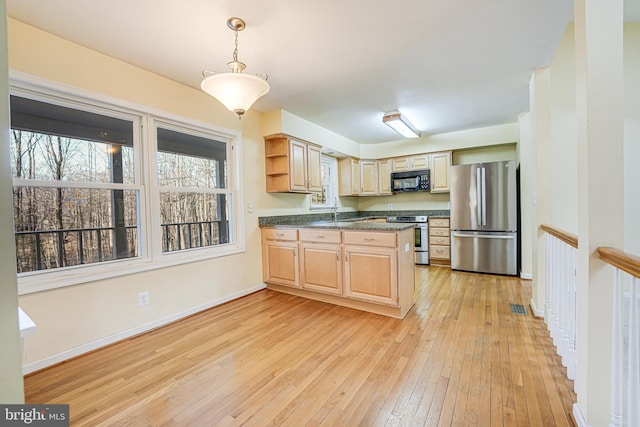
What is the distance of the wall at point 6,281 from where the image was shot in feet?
2.08

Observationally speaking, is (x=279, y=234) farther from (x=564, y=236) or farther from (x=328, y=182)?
(x=564, y=236)

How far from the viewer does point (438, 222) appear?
198 inches

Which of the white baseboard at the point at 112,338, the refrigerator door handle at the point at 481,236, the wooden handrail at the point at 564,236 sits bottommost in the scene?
the white baseboard at the point at 112,338

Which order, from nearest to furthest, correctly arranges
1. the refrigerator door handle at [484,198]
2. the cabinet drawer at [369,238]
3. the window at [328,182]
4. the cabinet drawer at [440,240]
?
the cabinet drawer at [369,238]
the refrigerator door handle at [484,198]
the cabinet drawer at [440,240]
the window at [328,182]

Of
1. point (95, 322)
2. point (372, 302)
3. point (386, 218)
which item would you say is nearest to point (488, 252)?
point (386, 218)

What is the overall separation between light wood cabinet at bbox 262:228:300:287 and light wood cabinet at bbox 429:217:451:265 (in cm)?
282

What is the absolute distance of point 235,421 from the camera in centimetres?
148

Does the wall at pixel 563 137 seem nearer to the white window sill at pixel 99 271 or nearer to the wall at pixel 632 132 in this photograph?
the wall at pixel 632 132

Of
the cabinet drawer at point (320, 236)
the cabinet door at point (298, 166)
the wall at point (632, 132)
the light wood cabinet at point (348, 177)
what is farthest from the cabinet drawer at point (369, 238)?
the light wood cabinet at point (348, 177)

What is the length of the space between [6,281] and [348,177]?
5262 mm

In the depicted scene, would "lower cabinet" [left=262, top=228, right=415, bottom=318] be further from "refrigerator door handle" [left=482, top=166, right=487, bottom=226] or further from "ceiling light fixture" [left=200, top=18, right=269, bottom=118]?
"refrigerator door handle" [left=482, top=166, right=487, bottom=226]

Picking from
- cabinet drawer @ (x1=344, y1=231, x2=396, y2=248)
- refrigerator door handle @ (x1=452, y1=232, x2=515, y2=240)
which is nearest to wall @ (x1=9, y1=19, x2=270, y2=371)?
cabinet drawer @ (x1=344, y1=231, x2=396, y2=248)

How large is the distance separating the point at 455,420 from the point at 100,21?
3.35 m

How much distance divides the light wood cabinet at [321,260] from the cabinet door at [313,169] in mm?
1011
